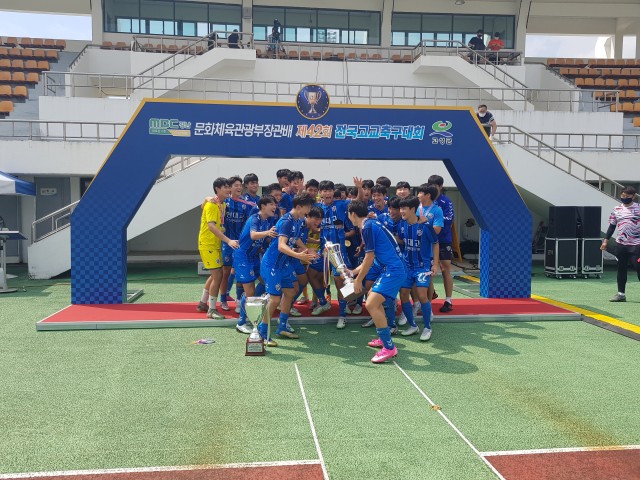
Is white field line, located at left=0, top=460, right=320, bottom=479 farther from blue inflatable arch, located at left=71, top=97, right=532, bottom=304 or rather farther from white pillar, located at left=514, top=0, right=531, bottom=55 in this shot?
white pillar, located at left=514, top=0, right=531, bottom=55

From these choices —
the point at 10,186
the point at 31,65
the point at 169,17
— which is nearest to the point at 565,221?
the point at 10,186

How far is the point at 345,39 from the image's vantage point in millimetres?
25797

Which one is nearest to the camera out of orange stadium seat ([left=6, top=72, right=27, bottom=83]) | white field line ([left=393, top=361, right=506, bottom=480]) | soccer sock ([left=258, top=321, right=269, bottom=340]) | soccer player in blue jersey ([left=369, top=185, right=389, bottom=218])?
white field line ([left=393, top=361, right=506, bottom=480])

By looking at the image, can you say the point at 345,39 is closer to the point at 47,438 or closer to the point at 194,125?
the point at 194,125

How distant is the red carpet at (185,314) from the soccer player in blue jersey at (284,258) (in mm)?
1147

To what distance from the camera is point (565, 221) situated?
1338cm

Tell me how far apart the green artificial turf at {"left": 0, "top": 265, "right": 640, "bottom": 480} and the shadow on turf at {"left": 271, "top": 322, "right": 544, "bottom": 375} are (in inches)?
1.0

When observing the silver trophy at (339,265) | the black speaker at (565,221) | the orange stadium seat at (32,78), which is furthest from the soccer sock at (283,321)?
the orange stadium seat at (32,78)

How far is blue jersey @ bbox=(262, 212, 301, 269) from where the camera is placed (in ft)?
21.5

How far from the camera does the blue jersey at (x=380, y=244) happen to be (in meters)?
5.96

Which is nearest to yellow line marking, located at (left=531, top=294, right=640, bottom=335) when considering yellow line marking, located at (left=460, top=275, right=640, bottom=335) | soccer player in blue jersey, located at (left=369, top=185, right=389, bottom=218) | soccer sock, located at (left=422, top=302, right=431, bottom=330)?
yellow line marking, located at (left=460, top=275, right=640, bottom=335)

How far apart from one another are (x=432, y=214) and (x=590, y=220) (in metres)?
7.60

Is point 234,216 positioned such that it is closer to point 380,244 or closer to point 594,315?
point 380,244

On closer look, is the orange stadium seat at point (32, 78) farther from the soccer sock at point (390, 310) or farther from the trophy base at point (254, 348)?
the soccer sock at point (390, 310)
